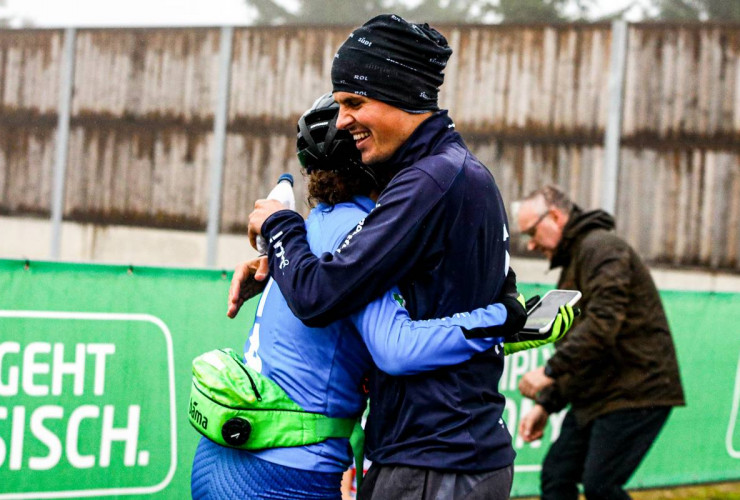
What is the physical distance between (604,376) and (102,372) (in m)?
2.92

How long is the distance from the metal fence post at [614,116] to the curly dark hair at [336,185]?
50.9ft

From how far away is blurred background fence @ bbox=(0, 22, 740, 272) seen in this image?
1712 cm

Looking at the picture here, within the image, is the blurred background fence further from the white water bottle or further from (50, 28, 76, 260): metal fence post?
the white water bottle

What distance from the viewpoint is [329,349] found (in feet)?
8.15

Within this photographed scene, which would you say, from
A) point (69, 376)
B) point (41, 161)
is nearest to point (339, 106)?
point (69, 376)

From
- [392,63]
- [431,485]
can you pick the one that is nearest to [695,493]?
[431,485]

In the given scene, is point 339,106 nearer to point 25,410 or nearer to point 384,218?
point 384,218

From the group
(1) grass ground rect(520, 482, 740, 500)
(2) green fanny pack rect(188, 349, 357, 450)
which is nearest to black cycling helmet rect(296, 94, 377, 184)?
(2) green fanny pack rect(188, 349, 357, 450)

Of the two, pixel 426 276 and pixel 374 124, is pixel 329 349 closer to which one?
pixel 426 276

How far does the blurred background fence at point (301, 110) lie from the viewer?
17.1 m

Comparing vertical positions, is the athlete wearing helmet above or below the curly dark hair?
below

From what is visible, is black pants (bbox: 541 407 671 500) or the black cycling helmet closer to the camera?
the black cycling helmet

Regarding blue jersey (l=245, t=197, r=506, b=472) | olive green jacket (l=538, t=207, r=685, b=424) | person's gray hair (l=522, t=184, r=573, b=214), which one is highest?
person's gray hair (l=522, t=184, r=573, b=214)

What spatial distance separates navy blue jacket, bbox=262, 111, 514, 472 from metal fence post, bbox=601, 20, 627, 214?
15.5 m
